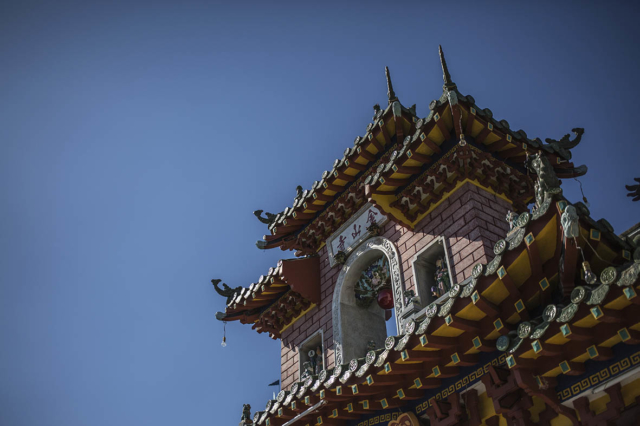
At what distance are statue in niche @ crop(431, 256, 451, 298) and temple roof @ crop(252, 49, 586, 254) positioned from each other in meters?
1.24

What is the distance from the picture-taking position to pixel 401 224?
43.6ft

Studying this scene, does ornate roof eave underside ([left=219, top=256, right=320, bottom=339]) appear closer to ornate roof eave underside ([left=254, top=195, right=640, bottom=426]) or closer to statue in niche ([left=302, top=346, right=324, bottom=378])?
statue in niche ([left=302, top=346, right=324, bottom=378])

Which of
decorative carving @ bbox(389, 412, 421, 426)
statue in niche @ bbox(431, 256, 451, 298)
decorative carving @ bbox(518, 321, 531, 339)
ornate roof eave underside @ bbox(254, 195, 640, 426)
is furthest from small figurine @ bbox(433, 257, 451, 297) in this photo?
decorative carving @ bbox(518, 321, 531, 339)

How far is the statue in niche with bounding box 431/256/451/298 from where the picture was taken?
39.3 ft

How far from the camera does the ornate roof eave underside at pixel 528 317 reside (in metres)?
7.41

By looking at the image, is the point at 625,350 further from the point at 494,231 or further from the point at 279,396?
the point at 279,396

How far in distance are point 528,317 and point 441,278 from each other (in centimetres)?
332

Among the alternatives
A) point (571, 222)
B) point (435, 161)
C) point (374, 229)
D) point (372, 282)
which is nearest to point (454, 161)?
point (435, 161)

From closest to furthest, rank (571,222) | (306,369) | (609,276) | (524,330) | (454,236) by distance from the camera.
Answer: (609,276), (571,222), (524,330), (454,236), (306,369)

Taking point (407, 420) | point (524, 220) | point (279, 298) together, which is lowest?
point (407, 420)

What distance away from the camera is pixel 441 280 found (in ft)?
39.8

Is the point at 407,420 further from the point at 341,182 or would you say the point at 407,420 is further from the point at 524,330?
the point at 341,182

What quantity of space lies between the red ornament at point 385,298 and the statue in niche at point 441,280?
1.54 metres

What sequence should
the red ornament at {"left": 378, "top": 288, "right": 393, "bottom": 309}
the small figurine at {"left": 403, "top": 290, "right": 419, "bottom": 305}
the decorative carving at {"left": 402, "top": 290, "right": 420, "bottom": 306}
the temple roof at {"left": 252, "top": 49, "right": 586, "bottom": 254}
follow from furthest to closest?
the red ornament at {"left": 378, "top": 288, "right": 393, "bottom": 309} → the temple roof at {"left": 252, "top": 49, "right": 586, "bottom": 254} → the small figurine at {"left": 403, "top": 290, "right": 419, "bottom": 305} → the decorative carving at {"left": 402, "top": 290, "right": 420, "bottom": 306}
